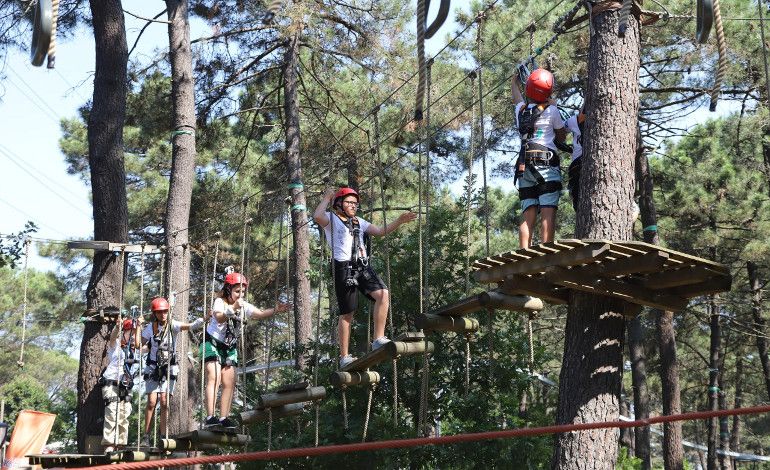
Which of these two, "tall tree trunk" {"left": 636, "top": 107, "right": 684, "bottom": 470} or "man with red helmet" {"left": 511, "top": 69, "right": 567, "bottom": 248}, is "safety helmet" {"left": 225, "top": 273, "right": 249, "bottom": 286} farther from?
"tall tree trunk" {"left": 636, "top": 107, "right": 684, "bottom": 470}

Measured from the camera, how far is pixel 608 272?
509 centimetres

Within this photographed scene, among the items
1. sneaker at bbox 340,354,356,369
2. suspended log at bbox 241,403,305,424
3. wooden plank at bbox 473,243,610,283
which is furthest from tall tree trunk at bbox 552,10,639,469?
suspended log at bbox 241,403,305,424

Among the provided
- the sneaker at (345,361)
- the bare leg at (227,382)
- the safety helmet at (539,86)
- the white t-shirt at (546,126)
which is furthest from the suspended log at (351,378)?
the safety helmet at (539,86)

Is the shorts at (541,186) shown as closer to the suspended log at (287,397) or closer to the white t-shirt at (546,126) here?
the white t-shirt at (546,126)

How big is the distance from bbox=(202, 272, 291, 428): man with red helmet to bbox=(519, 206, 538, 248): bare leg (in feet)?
5.88

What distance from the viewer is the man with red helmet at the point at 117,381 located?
7.75m

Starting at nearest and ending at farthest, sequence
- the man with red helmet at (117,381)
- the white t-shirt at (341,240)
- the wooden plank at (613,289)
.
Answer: the wooden plank at (613,289) < the white t-shirt at (341,240) < the man with red helmet at (117,381)

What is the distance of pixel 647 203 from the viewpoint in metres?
12.5

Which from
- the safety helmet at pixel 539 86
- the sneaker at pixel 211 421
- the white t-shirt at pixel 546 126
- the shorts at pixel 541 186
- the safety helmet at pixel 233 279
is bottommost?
the sneaker at pixel 211 421

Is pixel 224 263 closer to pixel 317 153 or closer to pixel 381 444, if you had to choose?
pixel 317 153

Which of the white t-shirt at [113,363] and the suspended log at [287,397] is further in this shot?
the white t-shirt at [113,363]

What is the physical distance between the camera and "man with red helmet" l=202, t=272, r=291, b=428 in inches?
256

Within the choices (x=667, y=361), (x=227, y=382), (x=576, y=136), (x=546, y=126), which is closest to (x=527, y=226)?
(x=546, y=126)

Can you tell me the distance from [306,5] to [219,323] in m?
7.16
